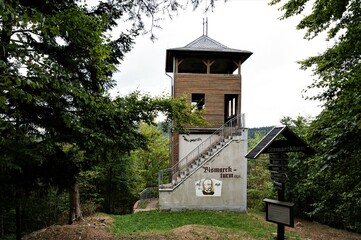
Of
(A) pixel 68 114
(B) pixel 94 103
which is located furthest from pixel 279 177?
(A) pixel 68 114

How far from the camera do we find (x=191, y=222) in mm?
11781

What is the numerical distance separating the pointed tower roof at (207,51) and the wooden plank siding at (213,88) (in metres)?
1.24

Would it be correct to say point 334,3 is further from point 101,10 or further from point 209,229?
point 209,229

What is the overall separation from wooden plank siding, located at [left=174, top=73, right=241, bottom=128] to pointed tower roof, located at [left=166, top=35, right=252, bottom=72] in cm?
124

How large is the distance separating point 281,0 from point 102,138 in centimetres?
455

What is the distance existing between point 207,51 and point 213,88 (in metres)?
2.06

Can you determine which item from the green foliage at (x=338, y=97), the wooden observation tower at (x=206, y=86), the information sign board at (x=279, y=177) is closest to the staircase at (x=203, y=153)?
the wooden observation tower at (x=206, y=86)

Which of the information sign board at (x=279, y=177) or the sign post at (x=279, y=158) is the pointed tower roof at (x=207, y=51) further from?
the information sign board at (x=279, y=177)

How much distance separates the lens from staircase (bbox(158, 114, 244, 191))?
14680 millimetres

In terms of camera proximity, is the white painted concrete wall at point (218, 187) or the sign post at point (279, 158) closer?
the sign post at point (279, 158)

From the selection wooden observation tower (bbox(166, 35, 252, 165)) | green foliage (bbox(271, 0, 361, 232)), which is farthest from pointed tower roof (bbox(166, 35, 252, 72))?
green foliage (bbox(271, 0, 361, 232))

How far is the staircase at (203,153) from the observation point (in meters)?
14.7

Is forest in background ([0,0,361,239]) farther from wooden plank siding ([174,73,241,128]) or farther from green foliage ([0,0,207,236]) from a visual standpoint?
wooden plank siding ([174,73,241,128])

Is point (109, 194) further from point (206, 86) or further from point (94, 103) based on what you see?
point (94, 103)
